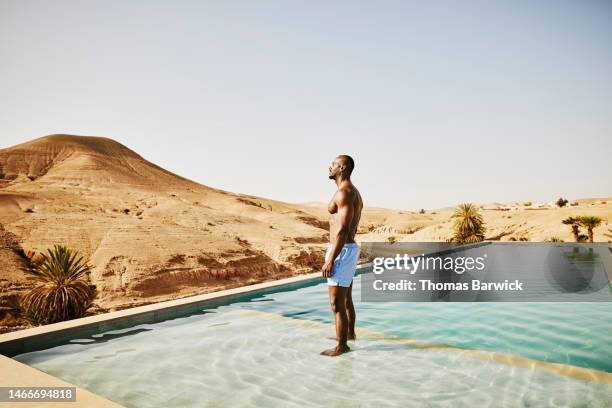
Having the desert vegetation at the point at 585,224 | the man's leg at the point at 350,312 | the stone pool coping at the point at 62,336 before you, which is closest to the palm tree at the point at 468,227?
the desert vegetation at the point at 585,224

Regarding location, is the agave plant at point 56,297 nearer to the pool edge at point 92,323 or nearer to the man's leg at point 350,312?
the pool edge at point 92,323

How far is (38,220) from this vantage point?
824 inches

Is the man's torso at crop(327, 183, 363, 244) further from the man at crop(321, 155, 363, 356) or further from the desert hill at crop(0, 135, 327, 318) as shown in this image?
the desert hill at crop(0, 135, 327, 318)

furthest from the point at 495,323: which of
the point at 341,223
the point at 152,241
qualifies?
the point at 152,241

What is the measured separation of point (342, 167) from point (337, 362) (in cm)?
195

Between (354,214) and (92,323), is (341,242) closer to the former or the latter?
(354,214)

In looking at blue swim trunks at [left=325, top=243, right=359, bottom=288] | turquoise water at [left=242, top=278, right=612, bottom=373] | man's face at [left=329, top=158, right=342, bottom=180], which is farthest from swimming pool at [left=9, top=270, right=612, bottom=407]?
man's face at [left=329, top=158, right=342, bottom=180]

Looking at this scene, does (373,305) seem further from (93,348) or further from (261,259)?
(261,259)

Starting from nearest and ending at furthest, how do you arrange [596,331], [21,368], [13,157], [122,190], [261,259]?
[21,368]
[596,331]
[261,259]
[122,190]
[13,157]

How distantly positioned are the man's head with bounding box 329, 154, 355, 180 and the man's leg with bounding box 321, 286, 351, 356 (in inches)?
44.7

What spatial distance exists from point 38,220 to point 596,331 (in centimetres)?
2258

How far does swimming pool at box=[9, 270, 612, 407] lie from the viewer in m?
3.54

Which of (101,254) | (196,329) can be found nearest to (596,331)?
(196,329)

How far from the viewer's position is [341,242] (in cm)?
419
